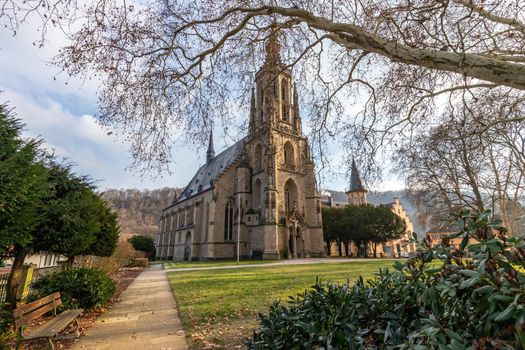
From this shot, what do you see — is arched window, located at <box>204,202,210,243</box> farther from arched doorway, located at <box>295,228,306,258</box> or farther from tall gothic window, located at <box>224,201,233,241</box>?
arched doorway, located at <box>295,228,306,258</box>

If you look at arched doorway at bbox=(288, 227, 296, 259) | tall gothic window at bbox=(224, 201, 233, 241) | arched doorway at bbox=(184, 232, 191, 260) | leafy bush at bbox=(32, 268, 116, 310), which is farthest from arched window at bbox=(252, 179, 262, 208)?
leafy bush at bbox=(32, 268, 116, 310)

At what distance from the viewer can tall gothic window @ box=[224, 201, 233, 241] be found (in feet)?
120

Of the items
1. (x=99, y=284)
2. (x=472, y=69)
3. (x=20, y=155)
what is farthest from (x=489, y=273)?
(x=99, y=284)

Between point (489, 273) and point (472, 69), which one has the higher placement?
point (472, 69)

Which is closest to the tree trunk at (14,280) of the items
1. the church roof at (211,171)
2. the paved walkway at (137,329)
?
the paved walkway at (137,329)

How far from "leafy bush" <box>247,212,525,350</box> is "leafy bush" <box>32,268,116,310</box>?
6288 mm

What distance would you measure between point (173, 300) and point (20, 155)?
6.08 meters

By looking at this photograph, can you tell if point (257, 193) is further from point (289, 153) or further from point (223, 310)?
point (223, 310)

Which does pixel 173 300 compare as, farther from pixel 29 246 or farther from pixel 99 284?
pixel 29 246

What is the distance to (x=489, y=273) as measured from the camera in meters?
1.89

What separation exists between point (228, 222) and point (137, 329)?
31100 mm

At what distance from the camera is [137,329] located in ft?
19.3

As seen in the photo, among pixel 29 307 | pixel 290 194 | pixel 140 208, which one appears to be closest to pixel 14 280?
pixel 29 307

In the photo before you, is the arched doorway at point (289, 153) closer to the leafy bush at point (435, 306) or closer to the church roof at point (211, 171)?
the church roof at point (211, 171)
